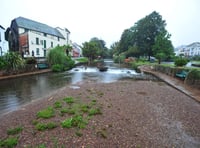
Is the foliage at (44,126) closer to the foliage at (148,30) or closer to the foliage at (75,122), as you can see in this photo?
the foliage at (75,122)

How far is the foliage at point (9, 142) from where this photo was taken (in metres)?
2.81

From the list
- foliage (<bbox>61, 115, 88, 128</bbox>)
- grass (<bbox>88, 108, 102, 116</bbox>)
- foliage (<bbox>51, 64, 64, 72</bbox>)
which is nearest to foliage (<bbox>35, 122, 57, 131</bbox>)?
foliage (<bbox>61, 115, 88, 128</bbox>)

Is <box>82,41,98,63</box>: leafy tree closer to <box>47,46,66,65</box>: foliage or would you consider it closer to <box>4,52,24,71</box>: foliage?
<box>47,46,66,65</box>: foliage

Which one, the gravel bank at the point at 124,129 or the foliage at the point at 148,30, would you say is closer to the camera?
the gravel bank at the point at 124,129

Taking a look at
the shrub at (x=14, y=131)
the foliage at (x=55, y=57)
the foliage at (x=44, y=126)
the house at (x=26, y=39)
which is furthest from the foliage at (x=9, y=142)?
the house at (x=26, y=39)

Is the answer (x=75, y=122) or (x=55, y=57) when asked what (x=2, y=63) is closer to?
(x=55, y=57)

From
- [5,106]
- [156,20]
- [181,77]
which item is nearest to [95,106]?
[5,106]

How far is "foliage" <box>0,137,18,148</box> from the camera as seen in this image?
2808 millimetres

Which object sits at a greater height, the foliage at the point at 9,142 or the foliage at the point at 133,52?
the foliage at the point at 133,52

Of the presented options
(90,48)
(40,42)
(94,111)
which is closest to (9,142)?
(94,111)

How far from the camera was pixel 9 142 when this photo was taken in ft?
9.46

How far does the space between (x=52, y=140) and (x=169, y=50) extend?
3041 centimetres

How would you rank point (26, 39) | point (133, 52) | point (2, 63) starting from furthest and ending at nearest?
point (133, 52)
point (26, 39)
point (2, 63)

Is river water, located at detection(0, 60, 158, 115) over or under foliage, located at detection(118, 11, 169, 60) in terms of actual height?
under
